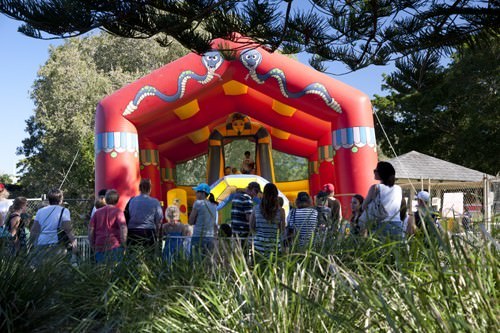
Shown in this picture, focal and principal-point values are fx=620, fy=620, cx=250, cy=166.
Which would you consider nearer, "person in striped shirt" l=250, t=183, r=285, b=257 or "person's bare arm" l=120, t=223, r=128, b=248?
"person in striped shirt" l=250, t=183, r=285, b=257

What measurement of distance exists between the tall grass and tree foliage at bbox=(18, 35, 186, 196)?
887 inches

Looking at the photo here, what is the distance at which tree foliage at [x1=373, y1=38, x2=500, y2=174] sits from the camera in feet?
78.4

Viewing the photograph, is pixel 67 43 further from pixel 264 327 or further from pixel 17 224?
pixel 264 327

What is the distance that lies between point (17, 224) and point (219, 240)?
2.35m

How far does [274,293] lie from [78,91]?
2463 centimetres

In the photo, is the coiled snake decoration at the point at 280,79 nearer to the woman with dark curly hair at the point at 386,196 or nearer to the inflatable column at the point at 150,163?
the inflatable column at the point at 150,163

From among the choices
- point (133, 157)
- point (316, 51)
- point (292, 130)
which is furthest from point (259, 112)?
point (316, 51)

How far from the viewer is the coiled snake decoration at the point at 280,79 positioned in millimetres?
11727

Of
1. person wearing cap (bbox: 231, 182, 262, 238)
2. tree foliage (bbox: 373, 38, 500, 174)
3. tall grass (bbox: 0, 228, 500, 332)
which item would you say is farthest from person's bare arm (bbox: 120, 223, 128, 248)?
A: tree foliage (bbox: 373, 38, 500, 174)

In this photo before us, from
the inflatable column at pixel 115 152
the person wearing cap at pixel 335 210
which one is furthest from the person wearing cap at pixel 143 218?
the inflatable column at pixel 115 152

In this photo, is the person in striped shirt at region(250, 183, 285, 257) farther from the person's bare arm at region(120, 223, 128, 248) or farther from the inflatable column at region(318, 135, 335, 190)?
the inflatable column at region(318, 135, 335, 190)

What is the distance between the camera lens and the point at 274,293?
289 centimetres

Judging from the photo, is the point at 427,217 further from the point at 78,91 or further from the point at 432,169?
the point at 78,91

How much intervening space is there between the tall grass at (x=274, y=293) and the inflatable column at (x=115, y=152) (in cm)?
719
